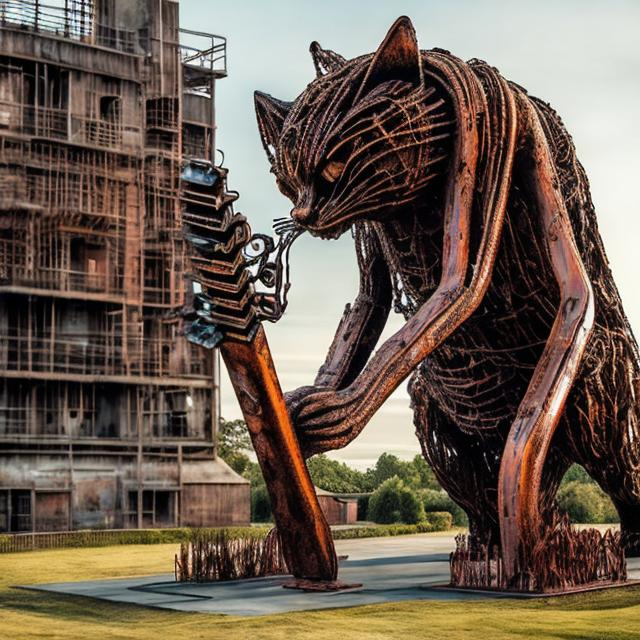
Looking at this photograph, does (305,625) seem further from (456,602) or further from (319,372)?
(319,372)

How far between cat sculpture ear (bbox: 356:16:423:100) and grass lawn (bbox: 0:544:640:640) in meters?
3.91

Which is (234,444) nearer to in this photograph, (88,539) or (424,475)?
(424,475)

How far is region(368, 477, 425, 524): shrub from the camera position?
26.4 m

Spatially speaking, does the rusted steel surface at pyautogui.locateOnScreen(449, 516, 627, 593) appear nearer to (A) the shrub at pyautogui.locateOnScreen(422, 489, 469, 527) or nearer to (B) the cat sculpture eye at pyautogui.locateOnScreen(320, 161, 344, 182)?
(B) the cat sculpture eye at pyautogui.locateOnScreen(320, 161, 344, 182)

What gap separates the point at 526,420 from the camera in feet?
30.5

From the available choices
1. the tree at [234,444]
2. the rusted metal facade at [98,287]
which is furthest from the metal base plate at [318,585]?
the tree at [234,444]

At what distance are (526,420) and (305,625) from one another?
8.61 feet

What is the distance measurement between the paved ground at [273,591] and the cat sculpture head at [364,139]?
278 centimetres

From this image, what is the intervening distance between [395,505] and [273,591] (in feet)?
59.8

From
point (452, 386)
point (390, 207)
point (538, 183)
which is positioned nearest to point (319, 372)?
point (452, 386)

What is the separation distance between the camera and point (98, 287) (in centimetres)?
3347

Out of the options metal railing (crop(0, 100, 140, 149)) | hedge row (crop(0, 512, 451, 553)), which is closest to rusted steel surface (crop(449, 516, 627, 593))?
hedge row (crop(0, 512, 451, 553))

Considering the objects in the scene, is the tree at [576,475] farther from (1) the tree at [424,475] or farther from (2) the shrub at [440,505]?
(2) the shrub at [440,505]

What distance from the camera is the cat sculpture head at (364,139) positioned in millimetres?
9180
